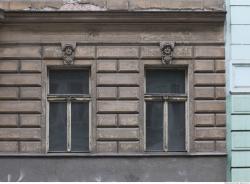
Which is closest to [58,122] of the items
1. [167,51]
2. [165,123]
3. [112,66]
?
[112,66]

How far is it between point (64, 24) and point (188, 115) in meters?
2.82

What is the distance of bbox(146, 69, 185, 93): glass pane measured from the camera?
12.9m

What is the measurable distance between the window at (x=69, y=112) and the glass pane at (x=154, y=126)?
112cm

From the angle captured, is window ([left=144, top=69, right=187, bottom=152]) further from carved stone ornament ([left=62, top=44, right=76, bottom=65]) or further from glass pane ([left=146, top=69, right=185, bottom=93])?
carved stone ornament ([left=62, top=44, right=76, bottom=65])

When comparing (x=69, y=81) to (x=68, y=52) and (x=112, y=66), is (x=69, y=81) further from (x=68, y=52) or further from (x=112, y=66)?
(x=112, y=66)

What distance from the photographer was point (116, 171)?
1258 centimetres

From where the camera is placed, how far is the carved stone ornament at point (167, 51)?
12.7m

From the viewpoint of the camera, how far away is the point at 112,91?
41.7ft

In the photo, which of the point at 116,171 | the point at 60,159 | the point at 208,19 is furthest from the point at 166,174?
the point at 208,19

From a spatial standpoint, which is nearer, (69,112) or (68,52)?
(68,52)

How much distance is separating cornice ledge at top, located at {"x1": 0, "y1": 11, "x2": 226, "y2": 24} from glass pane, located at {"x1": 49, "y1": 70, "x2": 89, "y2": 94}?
96cm

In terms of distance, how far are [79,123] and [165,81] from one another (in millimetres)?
1767

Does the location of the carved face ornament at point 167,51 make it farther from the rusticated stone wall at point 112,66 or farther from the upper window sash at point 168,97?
the upper window sash at point 168,97

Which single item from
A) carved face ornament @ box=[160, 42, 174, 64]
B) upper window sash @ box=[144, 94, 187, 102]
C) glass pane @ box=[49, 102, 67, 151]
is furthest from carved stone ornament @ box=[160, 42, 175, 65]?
glass pane @ box=[49, 102, 67, 151]
